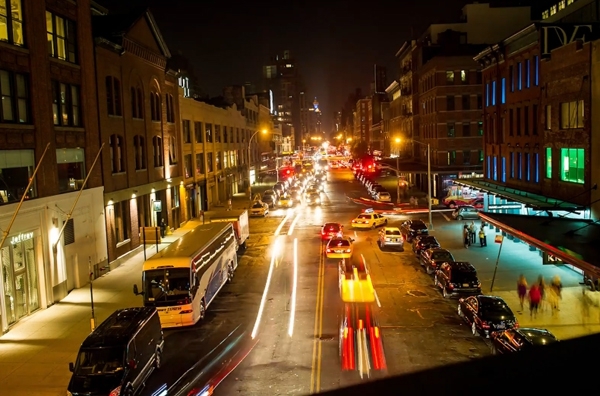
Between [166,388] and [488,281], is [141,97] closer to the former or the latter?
[488,281]

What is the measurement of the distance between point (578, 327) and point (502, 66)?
29.2 metres

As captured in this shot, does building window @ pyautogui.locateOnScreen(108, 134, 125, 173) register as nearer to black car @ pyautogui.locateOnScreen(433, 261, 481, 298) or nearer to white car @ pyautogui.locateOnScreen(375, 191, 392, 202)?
black car @ pyautogui.locateOnScreen(433, 261, 481, 298)

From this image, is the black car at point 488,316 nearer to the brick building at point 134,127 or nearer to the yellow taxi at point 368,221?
the brick building at point 134,127

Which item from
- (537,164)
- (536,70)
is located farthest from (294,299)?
(536,70)

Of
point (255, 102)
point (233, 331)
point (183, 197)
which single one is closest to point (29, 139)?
point (233, 331)

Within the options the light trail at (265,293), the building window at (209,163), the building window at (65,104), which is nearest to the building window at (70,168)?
the building window at (65,104)

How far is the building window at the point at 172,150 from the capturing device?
51812 mm

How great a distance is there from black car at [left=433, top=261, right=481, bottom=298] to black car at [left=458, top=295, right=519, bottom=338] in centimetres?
399

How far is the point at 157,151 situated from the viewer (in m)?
48.0

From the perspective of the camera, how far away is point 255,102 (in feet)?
363

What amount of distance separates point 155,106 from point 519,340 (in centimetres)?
3635

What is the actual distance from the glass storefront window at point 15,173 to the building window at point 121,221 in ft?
36.0

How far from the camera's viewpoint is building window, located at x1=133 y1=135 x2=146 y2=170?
140 ft

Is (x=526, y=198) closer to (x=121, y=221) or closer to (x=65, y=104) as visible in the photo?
(x=121, y=221)
